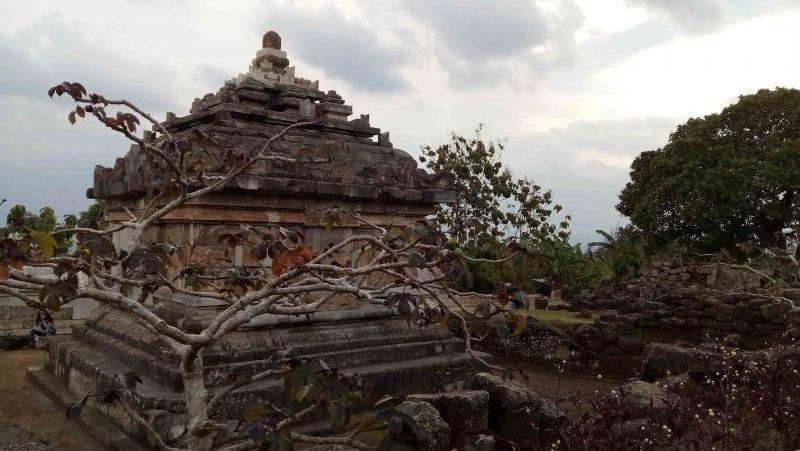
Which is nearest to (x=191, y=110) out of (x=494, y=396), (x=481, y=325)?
(x=494, y=396)

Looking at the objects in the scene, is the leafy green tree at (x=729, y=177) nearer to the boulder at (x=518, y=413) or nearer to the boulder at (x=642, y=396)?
the boulder at (x=642, y=396)

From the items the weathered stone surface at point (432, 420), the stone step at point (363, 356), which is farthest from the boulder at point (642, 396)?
the stone step at point (363, 356)

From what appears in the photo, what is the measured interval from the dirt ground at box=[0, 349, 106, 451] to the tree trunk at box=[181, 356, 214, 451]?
8.14 ft

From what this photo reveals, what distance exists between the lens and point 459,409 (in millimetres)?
4234

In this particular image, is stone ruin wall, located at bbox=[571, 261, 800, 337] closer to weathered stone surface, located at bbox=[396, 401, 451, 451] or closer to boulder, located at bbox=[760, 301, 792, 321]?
boulder, located at bbox=[760, 301, 792, 321]

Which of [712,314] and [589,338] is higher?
[712,314]

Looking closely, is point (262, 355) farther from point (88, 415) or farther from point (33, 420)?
point (33, 420)

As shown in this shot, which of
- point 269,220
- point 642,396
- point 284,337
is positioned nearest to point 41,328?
point 269,220

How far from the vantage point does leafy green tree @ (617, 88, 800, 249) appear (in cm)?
1773

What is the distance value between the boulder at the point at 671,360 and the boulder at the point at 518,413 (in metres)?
2.07

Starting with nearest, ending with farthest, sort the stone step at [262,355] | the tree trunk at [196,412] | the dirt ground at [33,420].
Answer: the tree trunk at [196,412] → the dirt ground at [33,420] → the stone step at [262,355]

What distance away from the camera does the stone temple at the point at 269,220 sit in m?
5.27

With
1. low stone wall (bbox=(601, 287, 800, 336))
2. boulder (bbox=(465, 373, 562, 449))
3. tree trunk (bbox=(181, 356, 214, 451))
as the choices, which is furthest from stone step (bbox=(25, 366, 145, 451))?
low stone wall (bbox=(601, 287, 800, 336))

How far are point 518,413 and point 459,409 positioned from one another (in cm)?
49
